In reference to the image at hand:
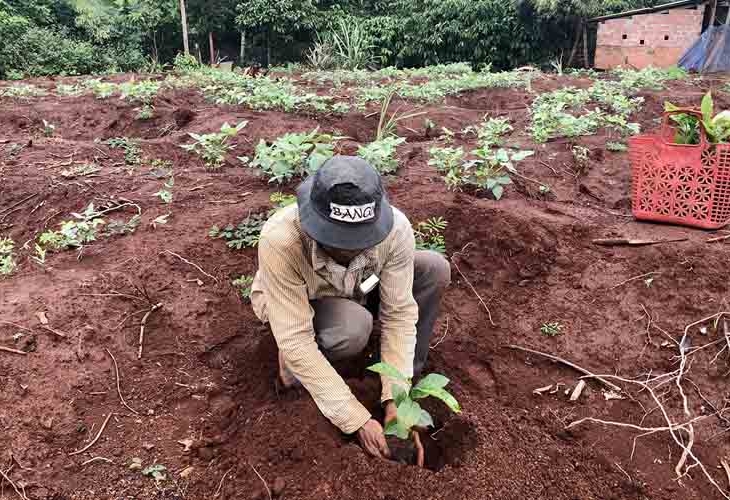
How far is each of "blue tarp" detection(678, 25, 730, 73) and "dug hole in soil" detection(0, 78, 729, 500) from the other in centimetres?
870

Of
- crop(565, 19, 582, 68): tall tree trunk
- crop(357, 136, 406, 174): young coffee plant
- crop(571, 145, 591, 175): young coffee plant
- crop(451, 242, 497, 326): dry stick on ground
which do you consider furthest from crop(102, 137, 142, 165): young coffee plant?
crop(565, 19, 582, 68): tall tree trunk

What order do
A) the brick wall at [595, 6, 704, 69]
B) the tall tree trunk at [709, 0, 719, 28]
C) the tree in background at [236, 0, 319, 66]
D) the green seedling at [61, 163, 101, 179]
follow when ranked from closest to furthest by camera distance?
the green seedling at [61, 163, 101, 179] → the tall tree trunk at [709, 0, 719, 28] → the brick wall at [595, 6, 704, 69] → the tree in background at [236, 0, 319, 66]

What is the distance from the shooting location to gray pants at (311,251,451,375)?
2.29m

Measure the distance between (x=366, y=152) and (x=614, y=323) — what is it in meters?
1.74

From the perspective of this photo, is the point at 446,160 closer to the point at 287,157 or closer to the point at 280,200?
the point at 287,157

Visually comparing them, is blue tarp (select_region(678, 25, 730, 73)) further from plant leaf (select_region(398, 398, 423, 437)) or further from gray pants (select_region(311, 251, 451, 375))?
plant leaf (select_region(398, 398, 423, 437))

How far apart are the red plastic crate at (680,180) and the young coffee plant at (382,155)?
142 cm

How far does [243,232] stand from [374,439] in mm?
1567

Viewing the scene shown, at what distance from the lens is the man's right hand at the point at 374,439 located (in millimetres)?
2109

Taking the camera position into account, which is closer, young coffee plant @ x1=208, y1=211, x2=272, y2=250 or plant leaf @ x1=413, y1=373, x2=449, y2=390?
plant leaf @ x1=413, y1=373, x2=449, y2=390

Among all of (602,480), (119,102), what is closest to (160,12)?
(119,102)

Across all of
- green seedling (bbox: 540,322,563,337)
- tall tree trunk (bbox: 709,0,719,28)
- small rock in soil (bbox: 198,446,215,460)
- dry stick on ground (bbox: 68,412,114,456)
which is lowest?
small rock in soil (bbox: 198,446,215,460)

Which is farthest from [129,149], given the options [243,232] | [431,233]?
[431,233]

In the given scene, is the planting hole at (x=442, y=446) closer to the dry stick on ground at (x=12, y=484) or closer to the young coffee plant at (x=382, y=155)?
the dry stick on ground at (x=12, y=484)
